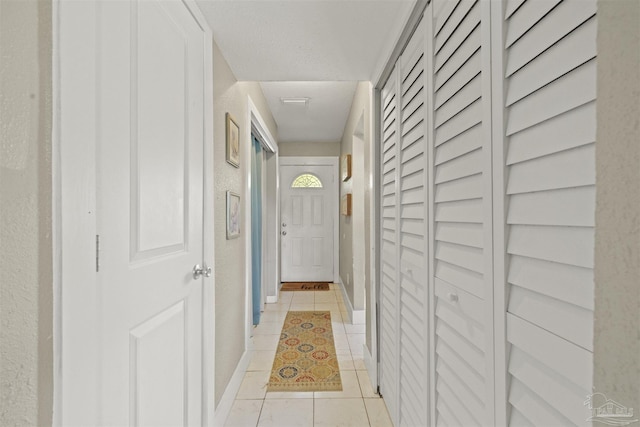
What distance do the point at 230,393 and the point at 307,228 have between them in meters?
3.55

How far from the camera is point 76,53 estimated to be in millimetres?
731

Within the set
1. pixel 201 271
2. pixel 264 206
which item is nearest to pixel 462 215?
pixel 201 271

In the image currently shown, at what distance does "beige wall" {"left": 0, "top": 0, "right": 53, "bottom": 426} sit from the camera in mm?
581

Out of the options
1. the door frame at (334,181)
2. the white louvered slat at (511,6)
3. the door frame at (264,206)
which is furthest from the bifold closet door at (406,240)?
the door frame at (334,181)

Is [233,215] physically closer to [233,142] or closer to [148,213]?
[233,142]

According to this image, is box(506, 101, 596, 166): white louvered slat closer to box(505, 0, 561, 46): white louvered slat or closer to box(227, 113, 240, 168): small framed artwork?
box(505, 0, 561, 46): white louvered slat

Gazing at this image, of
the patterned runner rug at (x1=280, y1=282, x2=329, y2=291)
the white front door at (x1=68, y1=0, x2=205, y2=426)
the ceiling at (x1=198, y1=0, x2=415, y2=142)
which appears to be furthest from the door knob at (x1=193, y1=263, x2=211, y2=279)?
the patterned runner rug at (x1=280, y1=282, x2=329, y2=291)

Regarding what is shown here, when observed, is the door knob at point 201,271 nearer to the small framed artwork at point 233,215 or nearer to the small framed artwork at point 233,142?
the small framed artwork at point 233,215

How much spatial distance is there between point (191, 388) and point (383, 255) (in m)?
1.25

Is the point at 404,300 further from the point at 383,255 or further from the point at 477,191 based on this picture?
the point at 477,191

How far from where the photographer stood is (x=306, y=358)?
2688 millimetres

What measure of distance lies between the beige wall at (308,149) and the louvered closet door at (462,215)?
415 centimetres

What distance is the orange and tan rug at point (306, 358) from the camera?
7.48 feet

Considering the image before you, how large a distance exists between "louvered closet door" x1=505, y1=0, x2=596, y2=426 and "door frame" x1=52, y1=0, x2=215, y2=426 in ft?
3.13
